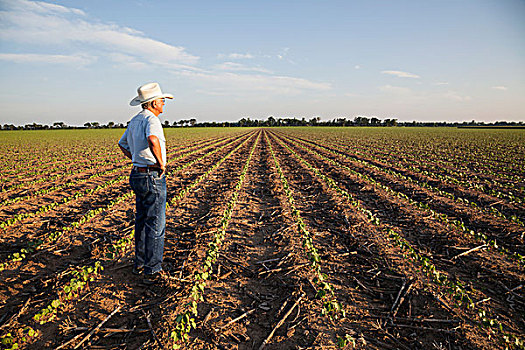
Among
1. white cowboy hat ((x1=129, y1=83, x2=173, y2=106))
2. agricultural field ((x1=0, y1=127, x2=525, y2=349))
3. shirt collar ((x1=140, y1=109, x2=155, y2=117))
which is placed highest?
white cowboy hat ((x1=129, y1=83, x2=173, y2=106))

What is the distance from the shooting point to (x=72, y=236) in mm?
6066

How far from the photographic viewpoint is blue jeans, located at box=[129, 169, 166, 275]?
4.34 meters

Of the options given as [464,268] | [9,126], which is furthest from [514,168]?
[9,126]

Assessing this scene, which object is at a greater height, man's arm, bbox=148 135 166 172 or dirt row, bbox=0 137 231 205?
man's arm, bbox=148 135 166 172

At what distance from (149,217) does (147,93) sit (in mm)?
2018

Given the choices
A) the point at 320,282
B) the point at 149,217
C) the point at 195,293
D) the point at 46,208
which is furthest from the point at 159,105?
the point at 46,208

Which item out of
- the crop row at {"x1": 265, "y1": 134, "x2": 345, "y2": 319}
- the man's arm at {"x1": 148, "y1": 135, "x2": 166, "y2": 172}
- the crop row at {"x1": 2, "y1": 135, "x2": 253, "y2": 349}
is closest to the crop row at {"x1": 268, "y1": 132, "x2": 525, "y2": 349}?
the crop row at {"x1": 265, "y1": 134, "x2": 345, "y2": 319}

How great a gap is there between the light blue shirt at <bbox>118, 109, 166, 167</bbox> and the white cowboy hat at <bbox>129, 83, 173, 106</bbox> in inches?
6.8

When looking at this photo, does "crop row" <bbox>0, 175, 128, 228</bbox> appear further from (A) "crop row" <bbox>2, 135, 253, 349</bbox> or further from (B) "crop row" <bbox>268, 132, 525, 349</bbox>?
(B) "crop row" <bbox>268, 132, 525, 349</bbox>

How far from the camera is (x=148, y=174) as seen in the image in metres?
4.32

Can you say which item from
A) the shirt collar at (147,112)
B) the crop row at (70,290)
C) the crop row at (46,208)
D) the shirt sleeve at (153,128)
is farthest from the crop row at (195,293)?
the crop row at (46,208)

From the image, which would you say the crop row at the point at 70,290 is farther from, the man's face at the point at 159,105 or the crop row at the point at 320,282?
the crop row at the point at 320,282

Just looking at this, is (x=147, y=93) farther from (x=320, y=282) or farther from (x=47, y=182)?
(x=47, y=182)

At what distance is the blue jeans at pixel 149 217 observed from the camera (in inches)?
171
